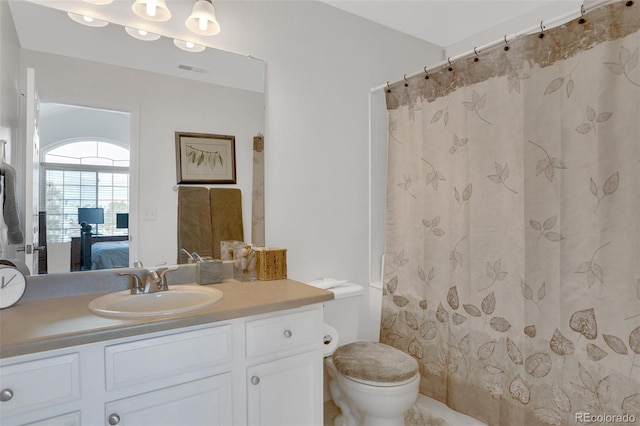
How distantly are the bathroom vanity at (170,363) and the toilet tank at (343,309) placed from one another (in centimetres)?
47

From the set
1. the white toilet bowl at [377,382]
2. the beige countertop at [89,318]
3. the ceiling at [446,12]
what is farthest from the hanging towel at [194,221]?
the ceiling at [446,12]

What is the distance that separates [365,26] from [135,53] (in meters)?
1.41

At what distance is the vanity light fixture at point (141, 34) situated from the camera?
64.0 inches

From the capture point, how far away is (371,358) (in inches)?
70.9

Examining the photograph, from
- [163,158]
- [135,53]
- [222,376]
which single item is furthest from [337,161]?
[222,376]

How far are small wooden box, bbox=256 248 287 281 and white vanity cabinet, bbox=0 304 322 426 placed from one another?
379mm

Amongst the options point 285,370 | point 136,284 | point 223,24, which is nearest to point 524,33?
point 223,24

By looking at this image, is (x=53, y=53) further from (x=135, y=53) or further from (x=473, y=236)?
(x=473, y=236)

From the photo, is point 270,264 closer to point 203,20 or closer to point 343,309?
point 343,309

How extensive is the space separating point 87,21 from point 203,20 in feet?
1.56

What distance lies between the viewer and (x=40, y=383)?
0.98 meters

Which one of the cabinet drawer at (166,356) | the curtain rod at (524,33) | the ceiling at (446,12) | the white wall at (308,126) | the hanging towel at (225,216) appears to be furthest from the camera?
the ceiling at (446,12)

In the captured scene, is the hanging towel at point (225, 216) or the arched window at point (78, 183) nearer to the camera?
the arched window at point (78, 183)

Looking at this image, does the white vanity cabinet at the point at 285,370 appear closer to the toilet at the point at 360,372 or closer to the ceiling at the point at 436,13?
the toilet at the point at 360,372
